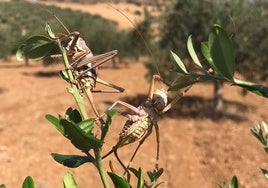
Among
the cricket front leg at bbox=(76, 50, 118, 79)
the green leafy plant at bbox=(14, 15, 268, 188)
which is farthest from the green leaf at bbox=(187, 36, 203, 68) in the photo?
the cricket front leg at bbox=(76, 50, 118, 79)

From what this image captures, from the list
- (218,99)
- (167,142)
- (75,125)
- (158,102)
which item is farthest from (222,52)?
(218,99)

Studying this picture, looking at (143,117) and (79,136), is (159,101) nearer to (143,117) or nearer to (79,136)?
(143,117)

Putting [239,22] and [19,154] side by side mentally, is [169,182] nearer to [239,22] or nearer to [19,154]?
[19,154]

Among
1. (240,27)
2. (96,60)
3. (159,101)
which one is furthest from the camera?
(240,27)

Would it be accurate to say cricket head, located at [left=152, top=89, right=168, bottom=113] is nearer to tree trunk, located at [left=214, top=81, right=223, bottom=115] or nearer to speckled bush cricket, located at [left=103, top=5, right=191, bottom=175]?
speckled bush cricket, located at [left=103, top=5, right=191, bottom=175]

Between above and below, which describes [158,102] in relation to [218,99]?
below

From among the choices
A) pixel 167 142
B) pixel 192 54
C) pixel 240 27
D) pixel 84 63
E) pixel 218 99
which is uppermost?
pixel 240 27

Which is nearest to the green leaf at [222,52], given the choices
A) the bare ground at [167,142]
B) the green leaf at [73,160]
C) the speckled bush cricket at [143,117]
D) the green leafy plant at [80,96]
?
the green leafy plant at [80,96]
